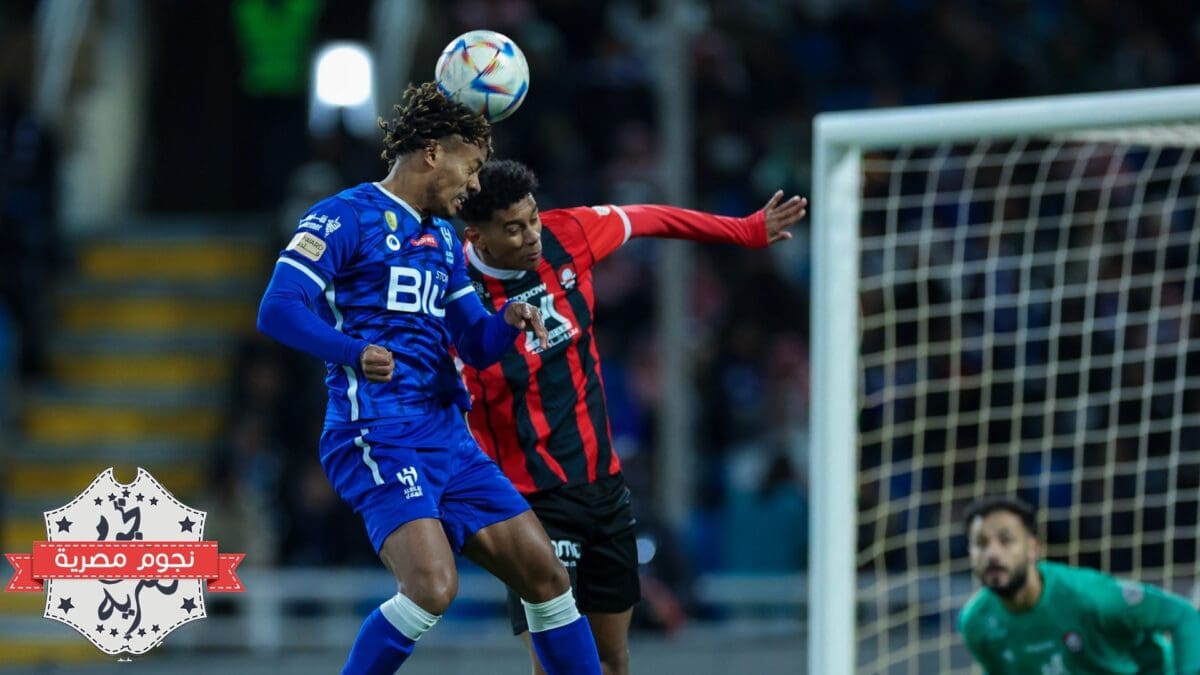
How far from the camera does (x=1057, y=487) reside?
980 centimetres

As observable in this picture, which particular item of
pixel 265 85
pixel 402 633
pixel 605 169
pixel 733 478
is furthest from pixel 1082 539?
pixel 265 85

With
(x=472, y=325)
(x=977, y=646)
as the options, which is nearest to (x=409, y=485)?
(x=472, y=325)

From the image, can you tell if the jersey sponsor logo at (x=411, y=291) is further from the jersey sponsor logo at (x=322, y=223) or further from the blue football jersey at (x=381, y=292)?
the jersey sponsor logo at (x=322, y=223)

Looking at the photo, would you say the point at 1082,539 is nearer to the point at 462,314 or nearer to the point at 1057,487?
the point at 1057,487

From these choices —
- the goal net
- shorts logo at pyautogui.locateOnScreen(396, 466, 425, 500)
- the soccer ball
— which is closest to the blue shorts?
shorts logo at pyautogui.locateOnScreen(396, 466, 425, 500)

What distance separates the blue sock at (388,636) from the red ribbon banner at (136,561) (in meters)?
0.35

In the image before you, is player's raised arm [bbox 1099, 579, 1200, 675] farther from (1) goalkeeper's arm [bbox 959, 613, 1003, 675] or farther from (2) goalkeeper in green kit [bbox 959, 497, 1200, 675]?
(1) goalkeeper's arm [bbox 959, 613, 1003, 675]

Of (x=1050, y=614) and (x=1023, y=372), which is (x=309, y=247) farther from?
(x=1023, y=372)

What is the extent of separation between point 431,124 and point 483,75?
0.76 feet

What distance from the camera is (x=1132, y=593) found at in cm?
642

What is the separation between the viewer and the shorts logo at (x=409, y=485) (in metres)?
5.02

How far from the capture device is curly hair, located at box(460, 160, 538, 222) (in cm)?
539

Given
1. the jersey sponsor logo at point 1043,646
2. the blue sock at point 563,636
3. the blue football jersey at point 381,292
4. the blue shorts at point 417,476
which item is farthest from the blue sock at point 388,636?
the jersey sponsor logo at point 1043,646

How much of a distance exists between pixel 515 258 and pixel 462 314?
1.12 feet
